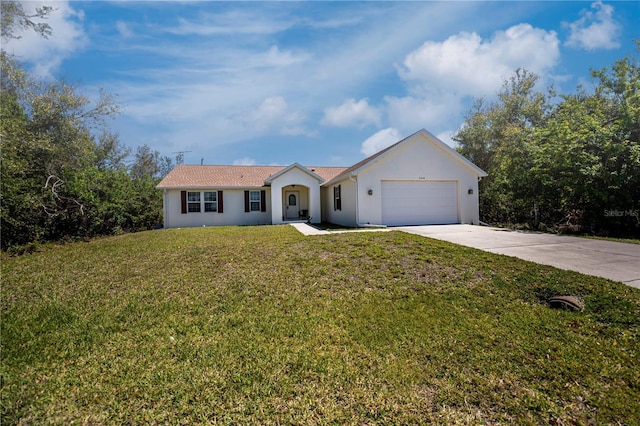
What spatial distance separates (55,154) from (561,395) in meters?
19.6

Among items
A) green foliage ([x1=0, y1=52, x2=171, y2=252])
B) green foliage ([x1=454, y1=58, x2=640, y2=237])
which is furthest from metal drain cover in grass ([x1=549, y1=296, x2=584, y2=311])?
green foliage ([x1=0, y1=52, x2=171, y2=252])

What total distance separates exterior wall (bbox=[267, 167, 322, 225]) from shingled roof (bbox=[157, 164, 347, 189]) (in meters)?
1.72

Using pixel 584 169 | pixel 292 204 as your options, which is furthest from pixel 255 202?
pixel 584 169

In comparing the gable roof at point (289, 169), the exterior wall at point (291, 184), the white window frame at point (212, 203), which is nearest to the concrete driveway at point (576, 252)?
the exterior wall at point (291, 184)

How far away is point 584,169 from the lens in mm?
10570

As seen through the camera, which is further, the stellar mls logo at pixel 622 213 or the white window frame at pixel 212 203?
the white window frame at pixel 212 203

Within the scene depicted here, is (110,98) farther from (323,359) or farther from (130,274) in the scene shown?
(323,359)

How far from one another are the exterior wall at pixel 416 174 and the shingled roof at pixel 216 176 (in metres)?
6.90

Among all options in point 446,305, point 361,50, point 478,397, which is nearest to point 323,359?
point 478,397

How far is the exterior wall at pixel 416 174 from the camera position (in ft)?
45.0

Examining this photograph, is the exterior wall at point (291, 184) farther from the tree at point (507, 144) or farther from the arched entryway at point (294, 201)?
the tree at point (507, 144)

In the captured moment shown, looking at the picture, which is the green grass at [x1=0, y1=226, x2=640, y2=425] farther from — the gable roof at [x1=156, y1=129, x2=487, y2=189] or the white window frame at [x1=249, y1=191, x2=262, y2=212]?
the white window frame at [x1=249, y1=191, x2=262, y2=212]

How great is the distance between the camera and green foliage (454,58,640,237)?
10.2m

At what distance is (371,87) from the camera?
12898 mm
